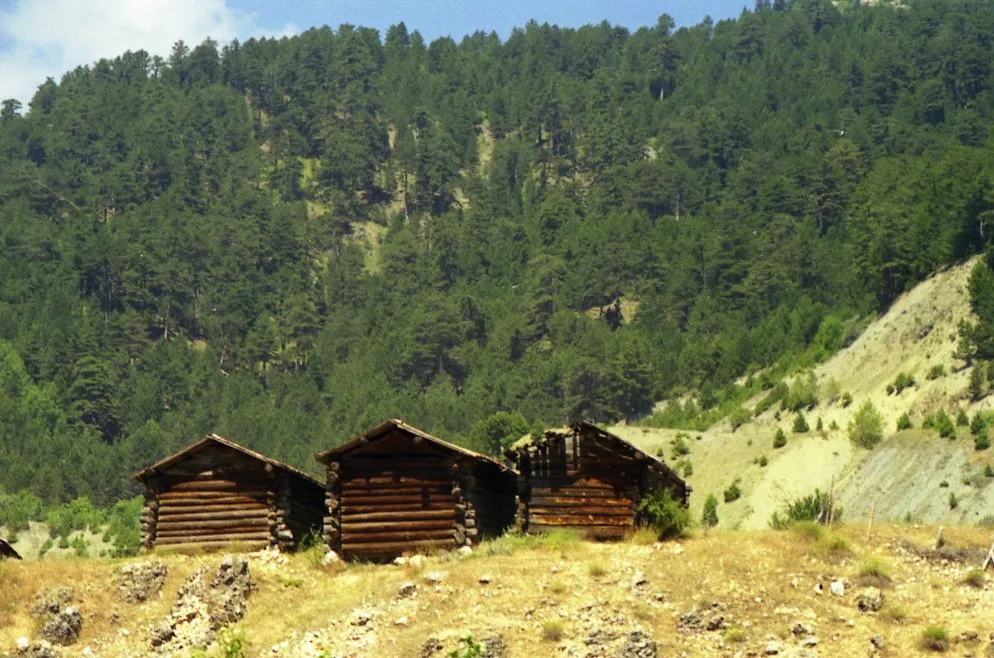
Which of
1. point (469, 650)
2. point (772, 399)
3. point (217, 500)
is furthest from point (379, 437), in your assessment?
point (772, 399)

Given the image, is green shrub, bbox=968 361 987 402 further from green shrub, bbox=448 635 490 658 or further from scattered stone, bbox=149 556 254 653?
green shrub, bbox=448 635 490 658

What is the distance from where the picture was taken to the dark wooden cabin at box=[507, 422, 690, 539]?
134 feet

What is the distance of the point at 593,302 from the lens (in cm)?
16100

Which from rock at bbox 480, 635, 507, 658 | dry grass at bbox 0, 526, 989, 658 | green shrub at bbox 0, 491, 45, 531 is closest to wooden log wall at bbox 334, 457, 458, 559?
dry grass at bbox 0, 526, 989, 658

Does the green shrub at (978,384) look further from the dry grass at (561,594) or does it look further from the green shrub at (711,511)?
the dry grass at (561,594)

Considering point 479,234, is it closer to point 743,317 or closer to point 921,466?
point 743,317

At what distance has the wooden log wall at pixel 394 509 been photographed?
4150 cm

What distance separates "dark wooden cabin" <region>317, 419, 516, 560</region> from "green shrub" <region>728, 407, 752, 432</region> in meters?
61.4

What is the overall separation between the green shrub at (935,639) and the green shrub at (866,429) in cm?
5630

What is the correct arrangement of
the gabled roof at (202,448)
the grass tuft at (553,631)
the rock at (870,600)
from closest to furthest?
the grass tuft at (553,631) → the rock at (870,600) → the gabled roof at (202,448)

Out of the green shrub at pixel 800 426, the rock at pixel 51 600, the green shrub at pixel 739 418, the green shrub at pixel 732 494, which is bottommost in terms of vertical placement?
the rock at pixel 51 600

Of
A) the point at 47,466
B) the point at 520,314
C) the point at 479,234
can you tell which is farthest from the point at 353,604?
the point at 479,234

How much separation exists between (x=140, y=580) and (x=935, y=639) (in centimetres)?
1954

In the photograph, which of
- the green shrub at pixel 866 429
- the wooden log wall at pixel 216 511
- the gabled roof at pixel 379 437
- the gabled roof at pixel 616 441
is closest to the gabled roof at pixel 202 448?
the wooden log wall at pixel 216 511
